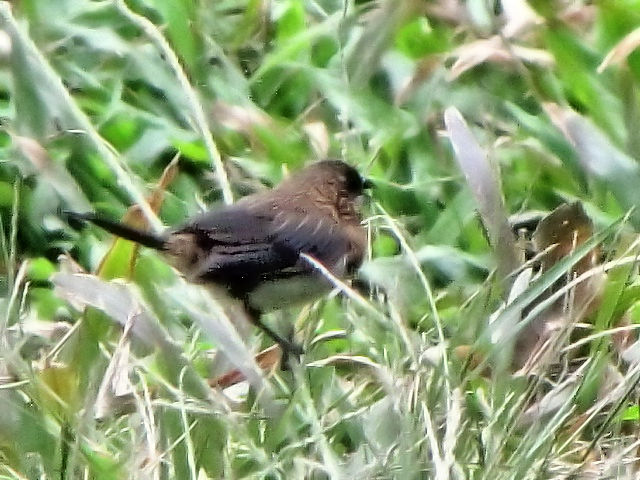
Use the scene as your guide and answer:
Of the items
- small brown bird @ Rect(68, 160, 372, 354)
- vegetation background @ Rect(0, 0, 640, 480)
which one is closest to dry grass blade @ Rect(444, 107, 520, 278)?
vegetation background @ Rect(0, 0, 640, 480)

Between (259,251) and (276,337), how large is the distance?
18 cm

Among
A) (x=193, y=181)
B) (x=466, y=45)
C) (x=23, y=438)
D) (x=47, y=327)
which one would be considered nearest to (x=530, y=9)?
(x=466, y=45)

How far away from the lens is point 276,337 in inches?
105

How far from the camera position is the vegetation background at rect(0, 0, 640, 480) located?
2055 millimetres

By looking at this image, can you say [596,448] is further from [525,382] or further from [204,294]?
[204,294]

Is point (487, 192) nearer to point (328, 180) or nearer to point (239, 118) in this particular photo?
point (328, 180)

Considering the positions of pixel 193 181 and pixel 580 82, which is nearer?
pixel 580 82

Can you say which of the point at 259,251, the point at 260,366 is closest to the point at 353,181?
the point at 259,251

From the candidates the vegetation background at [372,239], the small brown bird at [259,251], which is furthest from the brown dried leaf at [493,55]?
the small brown bird at [259,251]

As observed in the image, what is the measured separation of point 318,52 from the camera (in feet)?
12.1

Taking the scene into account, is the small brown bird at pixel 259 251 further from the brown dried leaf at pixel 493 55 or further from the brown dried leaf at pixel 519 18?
the brown dried leaf at pixel 519 18

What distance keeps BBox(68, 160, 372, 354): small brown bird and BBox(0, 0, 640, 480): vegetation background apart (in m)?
0.06

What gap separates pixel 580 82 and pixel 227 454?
137 centimetres

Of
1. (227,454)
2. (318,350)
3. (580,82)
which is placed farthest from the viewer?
(580,82)
